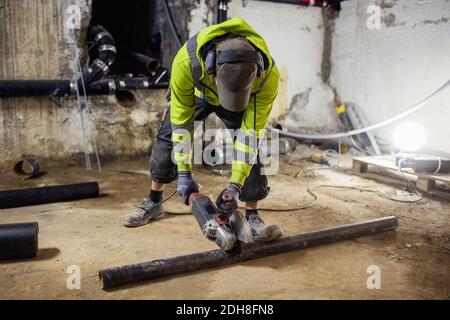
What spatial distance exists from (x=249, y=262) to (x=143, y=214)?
94 cm

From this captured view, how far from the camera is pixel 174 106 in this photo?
2311mm

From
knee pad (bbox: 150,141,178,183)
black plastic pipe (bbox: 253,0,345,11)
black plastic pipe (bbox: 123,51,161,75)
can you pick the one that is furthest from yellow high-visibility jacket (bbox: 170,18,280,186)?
black plastic pipe (bbox: 253,0,345,11)

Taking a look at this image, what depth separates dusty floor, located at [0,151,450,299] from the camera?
1908 mm

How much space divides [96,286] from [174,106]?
1.03m

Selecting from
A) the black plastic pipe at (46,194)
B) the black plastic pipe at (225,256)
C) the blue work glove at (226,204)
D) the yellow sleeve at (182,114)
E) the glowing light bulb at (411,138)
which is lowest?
the black plastic pipe at (225,256)

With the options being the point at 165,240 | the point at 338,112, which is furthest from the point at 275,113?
the point at 165,240

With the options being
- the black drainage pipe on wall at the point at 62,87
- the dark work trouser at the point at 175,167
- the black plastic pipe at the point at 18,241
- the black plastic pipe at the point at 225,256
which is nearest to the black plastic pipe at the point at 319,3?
the black drainage pipe on wall at the point at 62,87

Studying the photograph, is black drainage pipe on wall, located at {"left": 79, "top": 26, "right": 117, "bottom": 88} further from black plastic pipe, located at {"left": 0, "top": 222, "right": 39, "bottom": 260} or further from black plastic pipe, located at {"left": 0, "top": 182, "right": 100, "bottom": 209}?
black plastic pipe, located at {"left": 0, "top": 222, "right": 39, "bottom": 260}

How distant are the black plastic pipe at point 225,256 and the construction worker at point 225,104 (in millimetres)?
96

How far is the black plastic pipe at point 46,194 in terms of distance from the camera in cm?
304

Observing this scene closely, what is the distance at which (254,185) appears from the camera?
2572 mm

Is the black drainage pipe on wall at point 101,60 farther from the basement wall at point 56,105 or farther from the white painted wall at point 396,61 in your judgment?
the white painted wall at point 396,61

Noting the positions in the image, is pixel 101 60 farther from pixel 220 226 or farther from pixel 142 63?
pixel 220 226

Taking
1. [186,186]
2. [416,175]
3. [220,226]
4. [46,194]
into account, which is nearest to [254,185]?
[186,186]
